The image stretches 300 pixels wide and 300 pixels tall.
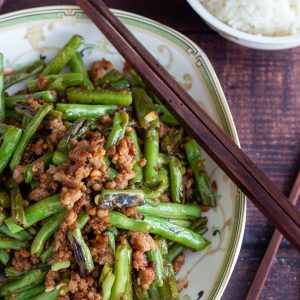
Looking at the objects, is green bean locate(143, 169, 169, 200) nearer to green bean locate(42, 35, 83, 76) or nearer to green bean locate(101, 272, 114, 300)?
green bean locate(101, 272, 114, 300)

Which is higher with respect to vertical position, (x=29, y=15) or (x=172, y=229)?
(x=29, y=15)

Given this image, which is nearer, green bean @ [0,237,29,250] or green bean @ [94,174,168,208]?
green bean @ [94,174,168,208]

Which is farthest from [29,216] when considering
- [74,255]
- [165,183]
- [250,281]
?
[250,281]

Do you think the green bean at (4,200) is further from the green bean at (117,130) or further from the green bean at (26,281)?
the green bean at (117,130)

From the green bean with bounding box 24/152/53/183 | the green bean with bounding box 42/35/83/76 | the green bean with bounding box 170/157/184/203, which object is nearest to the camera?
the green bean with bounding box 24/152/53/183

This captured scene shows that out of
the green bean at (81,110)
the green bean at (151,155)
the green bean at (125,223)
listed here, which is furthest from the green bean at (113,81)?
the green bean at (125,223)

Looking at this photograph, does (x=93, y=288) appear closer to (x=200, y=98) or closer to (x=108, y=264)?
(x=108, y=264)

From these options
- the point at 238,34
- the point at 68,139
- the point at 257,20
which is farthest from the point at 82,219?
the point at 257,20

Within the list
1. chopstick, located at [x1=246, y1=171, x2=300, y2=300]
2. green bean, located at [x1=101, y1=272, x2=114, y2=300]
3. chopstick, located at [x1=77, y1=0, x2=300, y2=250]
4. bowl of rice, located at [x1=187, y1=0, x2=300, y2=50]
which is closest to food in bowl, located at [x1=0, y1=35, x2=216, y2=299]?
green bean, located at [x1=101, y1=272, x2=114, y2=300]
